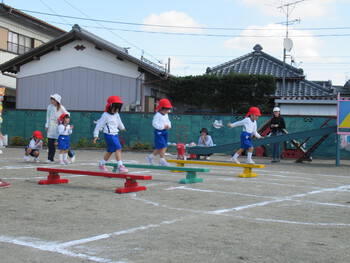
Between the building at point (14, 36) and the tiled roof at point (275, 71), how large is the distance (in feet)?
45.1

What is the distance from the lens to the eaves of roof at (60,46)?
81.1 feet

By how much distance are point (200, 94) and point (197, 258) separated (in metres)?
22.9

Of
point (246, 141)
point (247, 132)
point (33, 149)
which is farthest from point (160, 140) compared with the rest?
point (33, 149)

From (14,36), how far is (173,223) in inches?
1201

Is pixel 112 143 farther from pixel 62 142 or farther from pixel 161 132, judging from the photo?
pixel 62 142

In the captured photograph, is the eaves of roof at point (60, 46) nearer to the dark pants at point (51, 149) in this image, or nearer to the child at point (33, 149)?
the child at point (33, 149)

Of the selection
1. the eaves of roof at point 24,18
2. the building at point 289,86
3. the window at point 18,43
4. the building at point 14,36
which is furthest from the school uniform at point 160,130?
the window at point 18,43

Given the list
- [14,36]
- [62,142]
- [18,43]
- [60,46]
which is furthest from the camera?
[18,43]

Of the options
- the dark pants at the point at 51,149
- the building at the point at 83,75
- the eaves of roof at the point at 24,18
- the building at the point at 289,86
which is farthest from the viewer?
the eaves of roof at the point at 24,18

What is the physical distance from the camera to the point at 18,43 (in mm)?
32781

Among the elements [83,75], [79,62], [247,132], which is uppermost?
[79,62]

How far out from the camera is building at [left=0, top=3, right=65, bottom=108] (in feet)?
102

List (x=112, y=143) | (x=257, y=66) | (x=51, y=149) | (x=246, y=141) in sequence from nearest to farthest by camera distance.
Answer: (x=112, y=143), (x=246, y=141), (x=51, y=149), (x=257, y=66)

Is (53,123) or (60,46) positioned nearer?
(53,123)
